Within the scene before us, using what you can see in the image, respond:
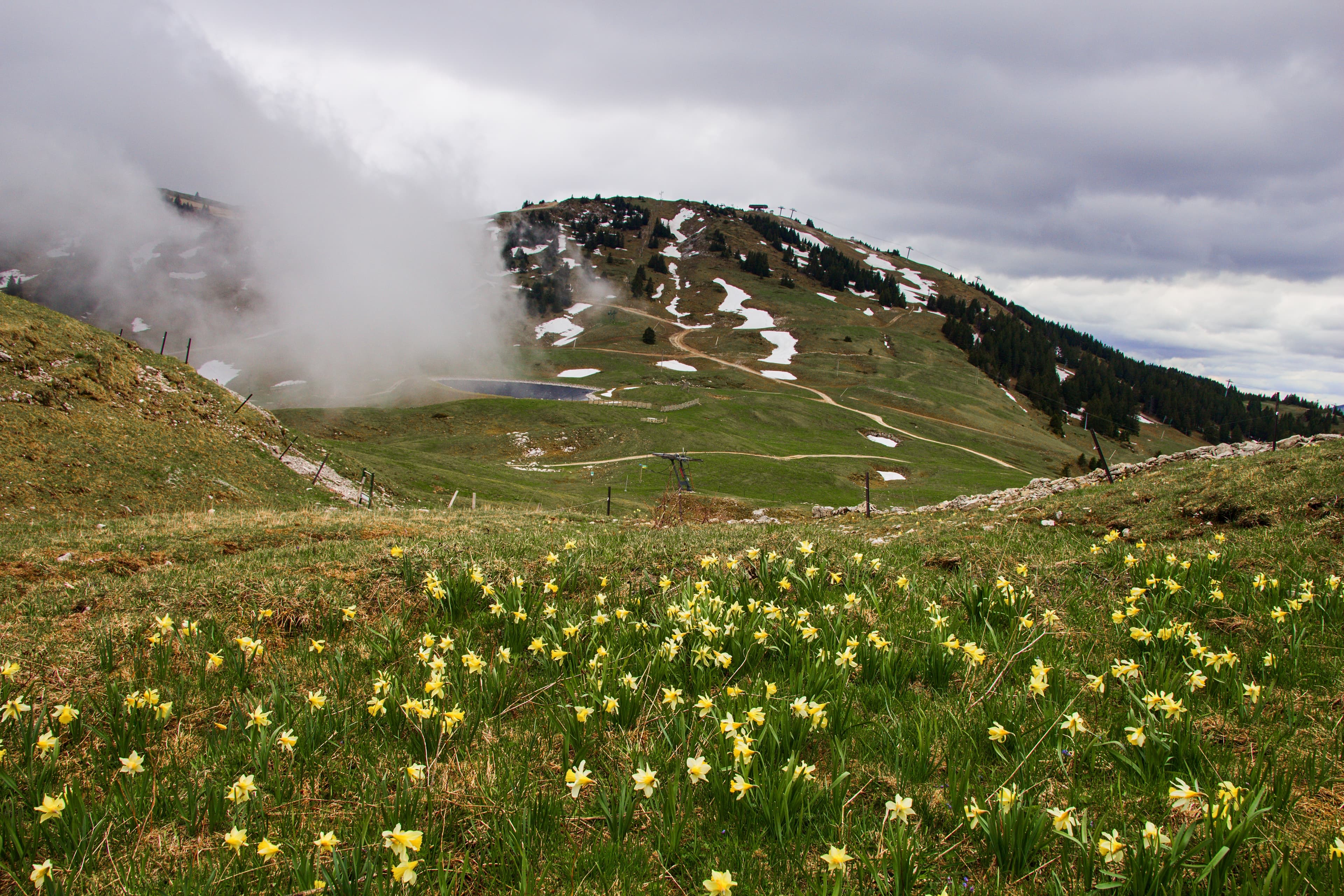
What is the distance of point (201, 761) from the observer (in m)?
3.81

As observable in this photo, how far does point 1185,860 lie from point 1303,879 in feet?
1.38

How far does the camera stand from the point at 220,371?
119125 mm

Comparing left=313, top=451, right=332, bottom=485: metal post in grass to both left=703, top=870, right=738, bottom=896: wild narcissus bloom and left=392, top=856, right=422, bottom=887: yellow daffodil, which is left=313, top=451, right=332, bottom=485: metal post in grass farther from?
left=703, top=870, right=738, bottom=896: wild narcissus bloom

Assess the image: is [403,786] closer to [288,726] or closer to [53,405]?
[288,726]

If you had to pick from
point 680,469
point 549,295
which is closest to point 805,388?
point 680,469

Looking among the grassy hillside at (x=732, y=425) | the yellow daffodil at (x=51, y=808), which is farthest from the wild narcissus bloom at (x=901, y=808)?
the grassy hillside at (x=732, y=425)

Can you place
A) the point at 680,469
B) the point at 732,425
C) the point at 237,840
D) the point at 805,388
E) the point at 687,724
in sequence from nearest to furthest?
the point at 237,840 → the point at 687,724 → the point at 680,469 → the point at 732,425 → the point at 805,388

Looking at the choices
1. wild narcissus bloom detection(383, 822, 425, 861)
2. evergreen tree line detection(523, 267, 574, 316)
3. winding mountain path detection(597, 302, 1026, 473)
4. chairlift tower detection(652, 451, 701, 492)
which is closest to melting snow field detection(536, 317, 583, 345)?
evergreen tree line detection(523, 267, 574, 316)

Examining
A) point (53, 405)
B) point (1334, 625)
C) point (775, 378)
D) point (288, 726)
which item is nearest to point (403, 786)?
point (288, 726)

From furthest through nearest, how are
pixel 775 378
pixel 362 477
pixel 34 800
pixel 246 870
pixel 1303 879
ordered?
1. pixel 775 378
2. pixel 362 477
3. pixel 34 800
4. pixel 246 870
5. pixel 1303 879

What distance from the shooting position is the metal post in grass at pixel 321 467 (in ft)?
102

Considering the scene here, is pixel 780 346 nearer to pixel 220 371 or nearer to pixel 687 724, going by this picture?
pixel 220 371

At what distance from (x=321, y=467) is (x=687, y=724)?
107ft

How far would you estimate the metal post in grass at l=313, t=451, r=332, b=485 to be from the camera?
31.0 metres
